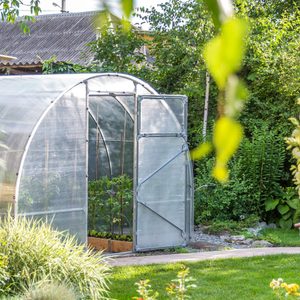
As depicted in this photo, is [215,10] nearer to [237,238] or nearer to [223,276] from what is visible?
[223,276]

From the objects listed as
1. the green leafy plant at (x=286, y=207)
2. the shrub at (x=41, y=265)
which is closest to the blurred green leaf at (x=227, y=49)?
the shrub at (x=41, y=265)

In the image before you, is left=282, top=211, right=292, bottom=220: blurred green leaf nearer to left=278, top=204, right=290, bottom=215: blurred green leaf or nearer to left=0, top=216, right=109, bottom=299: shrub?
left=278, top=204, right=290, bottom=215: blurred green leaf

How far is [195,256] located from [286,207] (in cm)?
327

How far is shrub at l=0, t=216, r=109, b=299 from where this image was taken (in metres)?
5.76

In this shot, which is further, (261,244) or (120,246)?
(261,244)

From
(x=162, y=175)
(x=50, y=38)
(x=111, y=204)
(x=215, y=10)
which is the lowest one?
(x=111, y=204)

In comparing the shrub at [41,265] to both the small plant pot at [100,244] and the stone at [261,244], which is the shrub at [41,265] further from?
the stone at [261,244]

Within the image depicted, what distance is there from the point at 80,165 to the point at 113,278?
1745 millimetres

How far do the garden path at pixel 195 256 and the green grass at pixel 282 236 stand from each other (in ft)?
1.57

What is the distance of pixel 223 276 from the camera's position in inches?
326

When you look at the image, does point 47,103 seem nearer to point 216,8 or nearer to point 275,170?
point 275,170

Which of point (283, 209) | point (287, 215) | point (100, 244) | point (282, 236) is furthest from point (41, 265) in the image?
point (287, 215)

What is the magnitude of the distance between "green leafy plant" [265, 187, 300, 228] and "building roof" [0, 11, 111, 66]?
41.2 ft

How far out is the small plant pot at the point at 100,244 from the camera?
1053 centimetres
